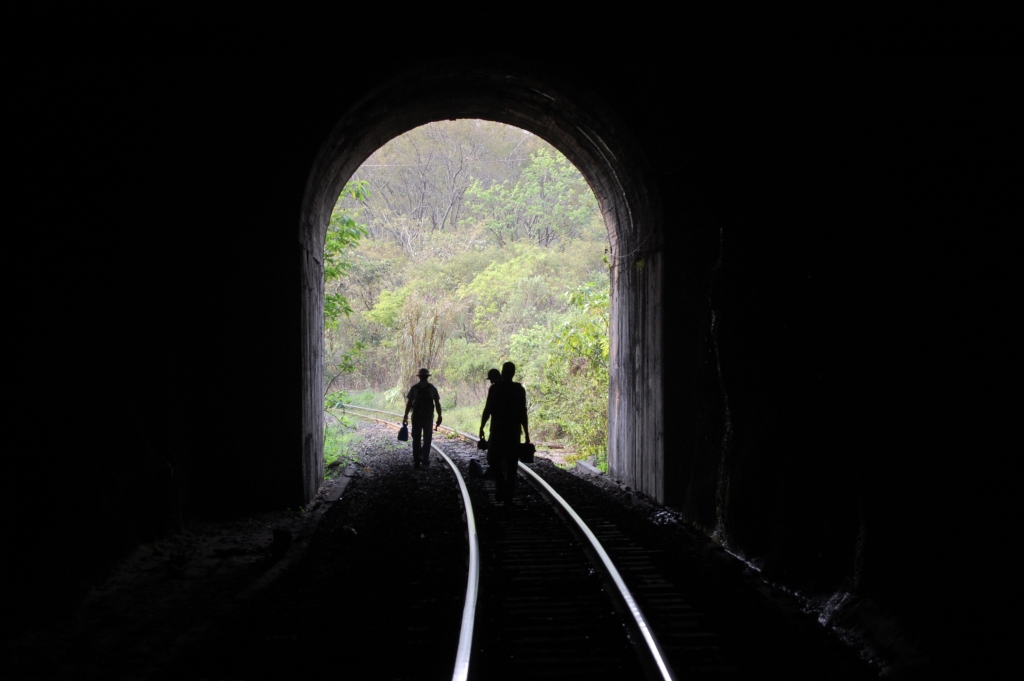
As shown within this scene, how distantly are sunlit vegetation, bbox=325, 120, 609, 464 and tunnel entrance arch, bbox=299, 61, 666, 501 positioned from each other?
32.3 ft

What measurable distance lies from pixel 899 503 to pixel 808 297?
1798mm

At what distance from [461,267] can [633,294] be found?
20881 mm

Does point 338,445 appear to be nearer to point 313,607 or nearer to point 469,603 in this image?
point 313,607

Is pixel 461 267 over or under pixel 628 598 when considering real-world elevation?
over

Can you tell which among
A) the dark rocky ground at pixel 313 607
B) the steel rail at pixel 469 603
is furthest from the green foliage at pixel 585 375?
the dark rocky ground at pixel 313 607

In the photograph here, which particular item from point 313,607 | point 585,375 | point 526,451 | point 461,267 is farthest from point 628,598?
point 461,267

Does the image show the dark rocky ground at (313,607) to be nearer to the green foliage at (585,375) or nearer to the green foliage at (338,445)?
the green foliage at (338,445)

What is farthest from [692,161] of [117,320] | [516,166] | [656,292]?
[516,166]

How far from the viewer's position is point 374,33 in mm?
8203

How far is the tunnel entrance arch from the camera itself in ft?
28.8

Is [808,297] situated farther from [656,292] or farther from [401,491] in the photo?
[401,491]

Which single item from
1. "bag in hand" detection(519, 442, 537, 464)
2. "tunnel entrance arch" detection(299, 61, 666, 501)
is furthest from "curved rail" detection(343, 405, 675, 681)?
"tunnel entrance arch" detection(299, 61, 666, 501)

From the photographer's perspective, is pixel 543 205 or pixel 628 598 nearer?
pixel 628 598

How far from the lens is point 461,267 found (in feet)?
100
